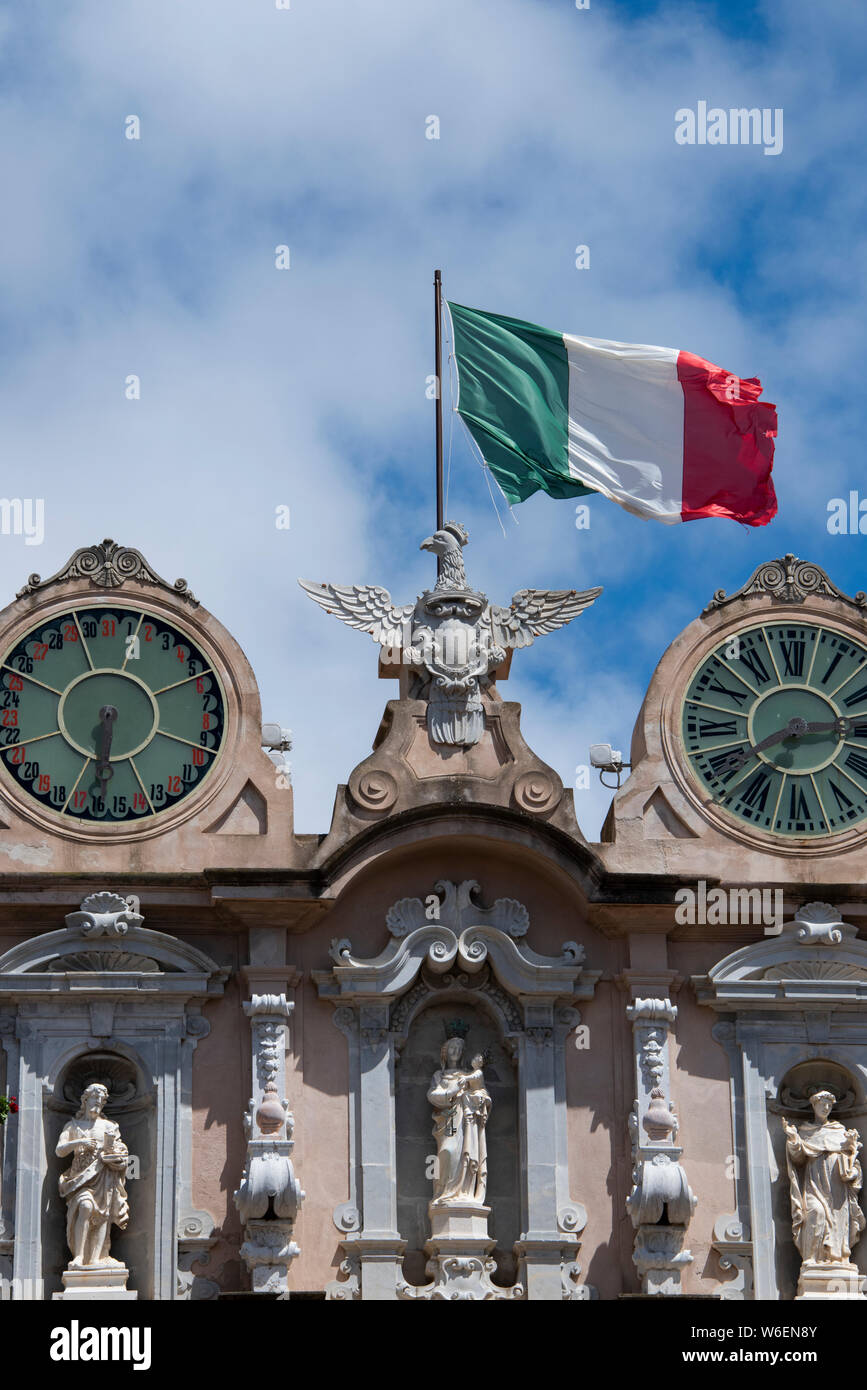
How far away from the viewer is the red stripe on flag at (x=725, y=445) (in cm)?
2516

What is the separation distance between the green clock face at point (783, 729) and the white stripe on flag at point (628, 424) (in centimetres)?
170

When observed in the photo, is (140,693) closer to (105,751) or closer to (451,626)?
(105,751)

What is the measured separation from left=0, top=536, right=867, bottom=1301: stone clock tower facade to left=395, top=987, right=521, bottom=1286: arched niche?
3 centimetres

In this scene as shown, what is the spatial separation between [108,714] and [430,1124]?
448cm

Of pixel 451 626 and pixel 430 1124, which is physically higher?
pixel 451 626

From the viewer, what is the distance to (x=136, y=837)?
23.3 metres

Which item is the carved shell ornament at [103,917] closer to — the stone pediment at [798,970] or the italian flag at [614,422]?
the stone pediment at [798,970]

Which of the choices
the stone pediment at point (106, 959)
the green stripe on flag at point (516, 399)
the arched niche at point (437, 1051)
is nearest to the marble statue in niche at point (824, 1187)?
the arched niche at point (437, 1051)

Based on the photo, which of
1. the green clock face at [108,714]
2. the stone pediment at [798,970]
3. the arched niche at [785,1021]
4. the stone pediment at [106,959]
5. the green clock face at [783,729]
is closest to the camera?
the stone pediment at [106,959]

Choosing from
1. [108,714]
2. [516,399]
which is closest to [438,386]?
[516,399]

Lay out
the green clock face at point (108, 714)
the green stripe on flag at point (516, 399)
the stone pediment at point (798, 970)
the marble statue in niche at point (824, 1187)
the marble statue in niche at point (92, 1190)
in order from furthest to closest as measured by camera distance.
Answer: the green stripe on flag at point (516, 399) → the green clock face at point (108, 714) → the stone pediment at point (798, 970) → the marble statue in niche at point (824, 1187) → the marble statue in niche at point (92, 1190)

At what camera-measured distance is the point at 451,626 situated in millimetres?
24094

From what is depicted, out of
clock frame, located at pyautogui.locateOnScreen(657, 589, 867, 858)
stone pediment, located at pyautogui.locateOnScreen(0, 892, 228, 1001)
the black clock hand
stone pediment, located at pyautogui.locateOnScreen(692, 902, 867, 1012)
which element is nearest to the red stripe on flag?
clock frame, located at pyautogui.locateOnScreen(657, 589, 867, 858)

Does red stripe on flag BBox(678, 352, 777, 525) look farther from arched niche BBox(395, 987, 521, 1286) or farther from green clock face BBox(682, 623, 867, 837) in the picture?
arched niche BBox(395, 987, 521, 1286)
